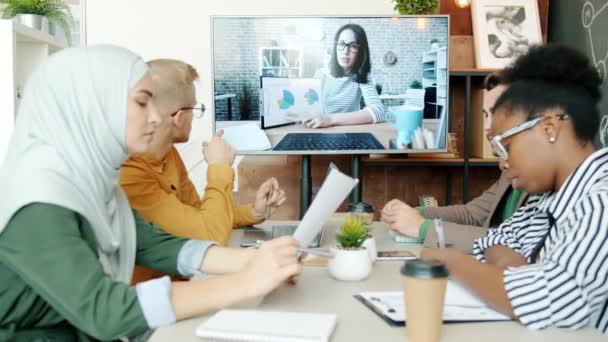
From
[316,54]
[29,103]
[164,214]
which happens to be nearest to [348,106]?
[316,54]

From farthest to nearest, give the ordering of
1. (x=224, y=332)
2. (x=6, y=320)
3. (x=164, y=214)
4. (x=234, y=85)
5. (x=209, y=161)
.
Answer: (x=234, y=85) < (x=209, y=161) < (x=164, y=214) < (x=6, y=320) < (x=224, y=332)

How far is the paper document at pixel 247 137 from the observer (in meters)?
3.53

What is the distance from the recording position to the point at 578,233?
3.54 ft

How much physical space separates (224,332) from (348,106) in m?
2.62

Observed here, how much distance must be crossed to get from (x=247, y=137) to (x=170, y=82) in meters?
1.46

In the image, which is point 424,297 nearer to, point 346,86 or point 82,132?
point 82,132

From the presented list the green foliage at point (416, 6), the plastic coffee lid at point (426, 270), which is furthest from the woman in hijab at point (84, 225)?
the green foliage at point (416, 6)

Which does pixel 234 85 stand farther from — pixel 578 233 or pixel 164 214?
pixel 578 233

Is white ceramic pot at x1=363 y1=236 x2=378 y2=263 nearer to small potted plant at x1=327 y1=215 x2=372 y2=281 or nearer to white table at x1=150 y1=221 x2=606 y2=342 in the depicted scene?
white table at x1=150 y1=221 x2=606 y2=342

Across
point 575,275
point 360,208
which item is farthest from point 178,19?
point 575,275

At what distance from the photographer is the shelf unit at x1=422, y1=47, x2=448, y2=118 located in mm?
3496

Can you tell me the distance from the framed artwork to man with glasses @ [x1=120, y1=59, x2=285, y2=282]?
6.08ft

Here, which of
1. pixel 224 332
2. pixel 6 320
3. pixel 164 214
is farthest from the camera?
pixel 164 214

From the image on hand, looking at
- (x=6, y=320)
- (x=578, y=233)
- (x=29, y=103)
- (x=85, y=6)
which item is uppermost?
(x=85, y=6)
